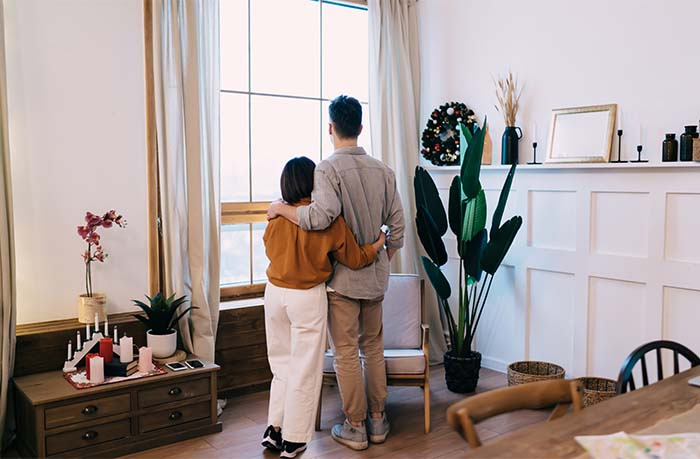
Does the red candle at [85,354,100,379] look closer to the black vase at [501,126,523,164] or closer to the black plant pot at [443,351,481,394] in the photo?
the black plant pot at [443,351,481,394]

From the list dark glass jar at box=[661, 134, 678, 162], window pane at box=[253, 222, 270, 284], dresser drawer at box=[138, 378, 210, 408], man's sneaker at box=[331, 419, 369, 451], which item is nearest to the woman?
man's sneaker at box=[331, 419, 369, 451]

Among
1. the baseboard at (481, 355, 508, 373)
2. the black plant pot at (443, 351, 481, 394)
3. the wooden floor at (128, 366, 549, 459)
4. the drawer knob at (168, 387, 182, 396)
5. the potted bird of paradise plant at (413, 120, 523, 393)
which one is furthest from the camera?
the baseboard at (481, 355, 508, 373)

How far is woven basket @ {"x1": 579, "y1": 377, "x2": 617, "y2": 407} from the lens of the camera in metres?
3.59

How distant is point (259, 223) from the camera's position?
171 inches

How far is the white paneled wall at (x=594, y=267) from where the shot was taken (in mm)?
3535

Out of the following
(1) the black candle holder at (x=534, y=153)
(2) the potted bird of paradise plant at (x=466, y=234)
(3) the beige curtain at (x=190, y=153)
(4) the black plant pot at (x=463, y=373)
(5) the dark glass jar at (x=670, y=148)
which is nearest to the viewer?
(5) the dark glass jar at (x=670, y=148)

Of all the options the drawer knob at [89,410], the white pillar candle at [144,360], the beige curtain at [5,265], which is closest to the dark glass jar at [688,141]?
the white pillar candle at [144,360]

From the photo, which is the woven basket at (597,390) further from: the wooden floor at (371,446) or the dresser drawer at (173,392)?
the dresser drawer at (173,392)

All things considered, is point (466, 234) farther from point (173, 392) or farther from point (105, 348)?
point (105, 348)

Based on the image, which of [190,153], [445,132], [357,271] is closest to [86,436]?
[357,271]

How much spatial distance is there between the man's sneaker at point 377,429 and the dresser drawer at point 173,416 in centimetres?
84

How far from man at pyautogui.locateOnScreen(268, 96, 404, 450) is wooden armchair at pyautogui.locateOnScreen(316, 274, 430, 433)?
147 millimetres

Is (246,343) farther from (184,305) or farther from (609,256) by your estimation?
(609,256)

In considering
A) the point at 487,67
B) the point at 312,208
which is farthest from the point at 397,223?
the point at 487,67
